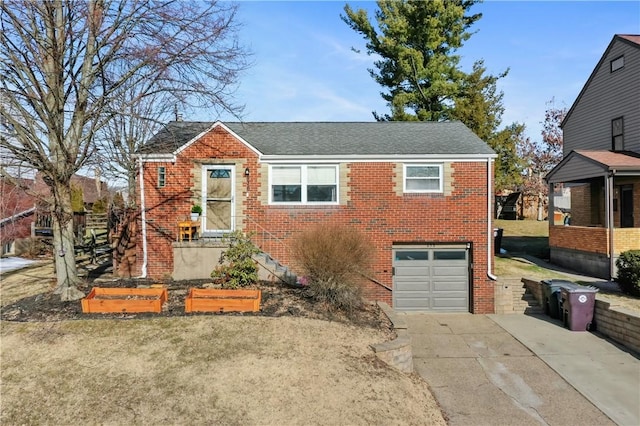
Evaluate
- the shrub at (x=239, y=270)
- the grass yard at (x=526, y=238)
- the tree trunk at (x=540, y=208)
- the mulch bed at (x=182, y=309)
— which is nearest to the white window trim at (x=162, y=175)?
the mulch bed at (x=182, y=309)

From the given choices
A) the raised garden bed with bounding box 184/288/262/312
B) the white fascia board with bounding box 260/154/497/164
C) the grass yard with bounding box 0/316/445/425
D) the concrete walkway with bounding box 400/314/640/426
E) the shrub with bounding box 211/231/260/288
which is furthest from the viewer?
the white fascia board with bounding box 260/154/497/164

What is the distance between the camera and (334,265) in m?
8.48

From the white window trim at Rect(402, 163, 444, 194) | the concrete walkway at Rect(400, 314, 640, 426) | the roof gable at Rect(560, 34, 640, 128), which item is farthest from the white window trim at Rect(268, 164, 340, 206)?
the roof gable at Rect(560, 34, 640, 128)

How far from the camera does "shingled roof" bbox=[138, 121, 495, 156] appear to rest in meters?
12.3

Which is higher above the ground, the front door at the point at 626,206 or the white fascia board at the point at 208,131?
the white fascia board at the point at 208,131

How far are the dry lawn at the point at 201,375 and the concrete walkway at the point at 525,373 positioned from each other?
2.64 ft

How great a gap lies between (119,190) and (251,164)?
46.0ft

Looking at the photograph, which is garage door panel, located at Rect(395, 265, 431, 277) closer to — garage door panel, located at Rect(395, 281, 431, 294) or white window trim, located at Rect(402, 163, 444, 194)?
garage door panel, located at Rect(395, 281, 431, 294)

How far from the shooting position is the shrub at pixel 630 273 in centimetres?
1072

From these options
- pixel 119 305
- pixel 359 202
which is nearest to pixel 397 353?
→ pixel 119 305

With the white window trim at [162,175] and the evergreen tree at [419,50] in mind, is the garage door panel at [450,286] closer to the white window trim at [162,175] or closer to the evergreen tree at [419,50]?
the white window trim at [162,175]

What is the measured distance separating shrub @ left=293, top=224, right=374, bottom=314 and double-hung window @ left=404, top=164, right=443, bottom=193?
4326 millimetres

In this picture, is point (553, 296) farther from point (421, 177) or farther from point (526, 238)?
point (526, 238)

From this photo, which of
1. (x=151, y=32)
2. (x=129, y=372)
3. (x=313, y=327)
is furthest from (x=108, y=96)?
(x=313, y=327)
